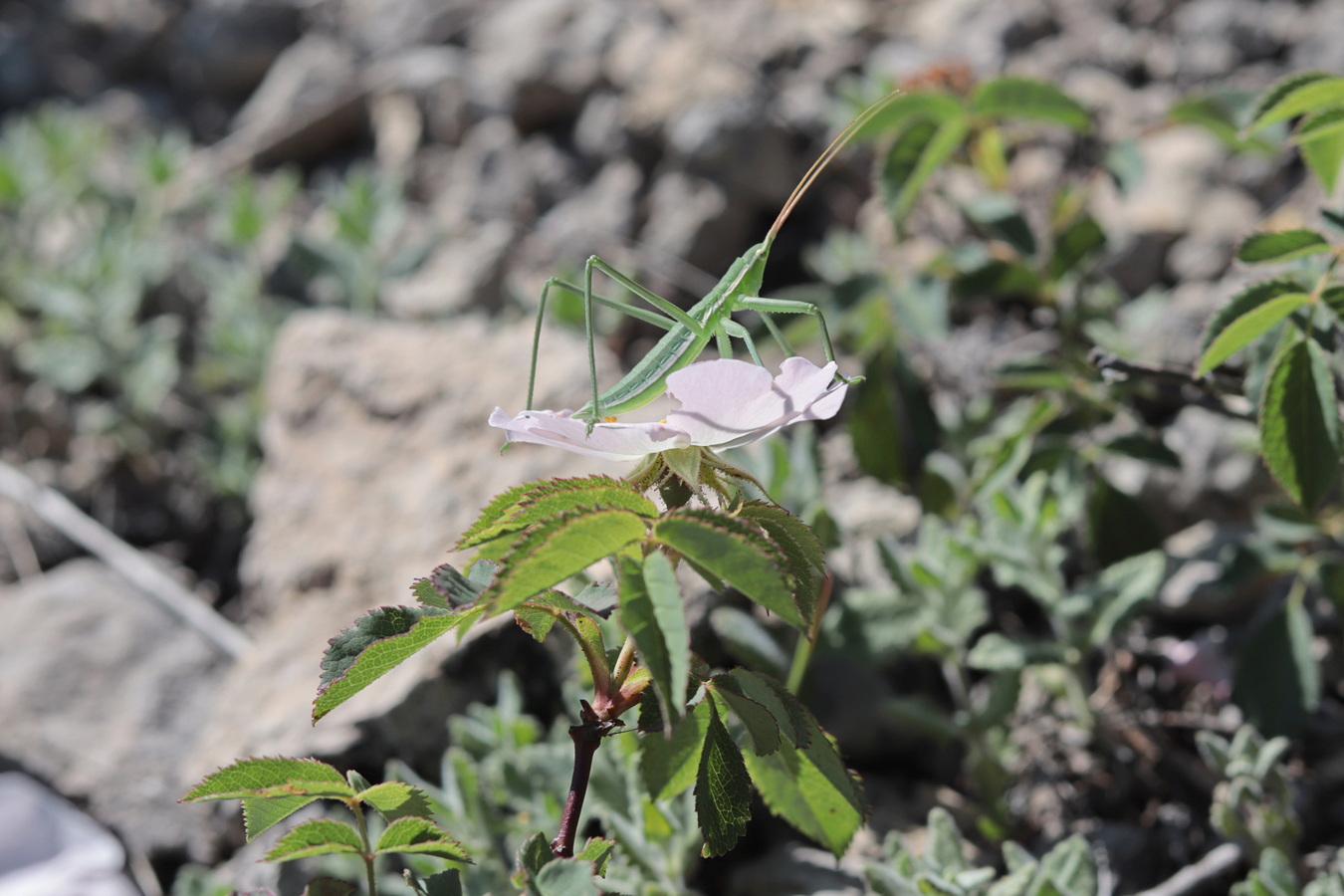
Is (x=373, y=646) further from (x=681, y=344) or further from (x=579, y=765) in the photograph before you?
(x=681, y=344)

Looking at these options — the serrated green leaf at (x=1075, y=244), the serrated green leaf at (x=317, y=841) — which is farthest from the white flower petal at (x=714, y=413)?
the serrated green leaf at (x=1075, y=244)

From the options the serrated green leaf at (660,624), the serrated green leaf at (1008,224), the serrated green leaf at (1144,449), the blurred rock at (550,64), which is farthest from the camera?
the blurred rock at (550,64)

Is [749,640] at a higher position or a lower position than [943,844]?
higher

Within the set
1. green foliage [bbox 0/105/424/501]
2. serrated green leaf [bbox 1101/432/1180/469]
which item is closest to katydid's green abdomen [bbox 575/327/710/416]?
serrated green leaf [bbox 1101/432/1180/469]

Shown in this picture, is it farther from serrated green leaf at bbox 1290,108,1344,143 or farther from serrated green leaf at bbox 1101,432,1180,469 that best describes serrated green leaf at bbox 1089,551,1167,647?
serrated green leaf at bbox 1290,108,1344,143

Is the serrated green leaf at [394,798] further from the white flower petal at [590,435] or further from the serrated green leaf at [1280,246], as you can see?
the serrated green leaf at [1280,246]

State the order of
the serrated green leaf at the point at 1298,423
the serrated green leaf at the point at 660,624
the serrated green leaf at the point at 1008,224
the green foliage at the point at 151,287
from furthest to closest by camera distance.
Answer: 1. the green foliage at the point at 151,287
2. the serrated green leaf at the point at 1008,224
3. the serrated green leaf at the point at 1298,423
4. the serrated green leaf at the point at 660,624

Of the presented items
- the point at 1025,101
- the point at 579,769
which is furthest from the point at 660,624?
the point at 1025,101
